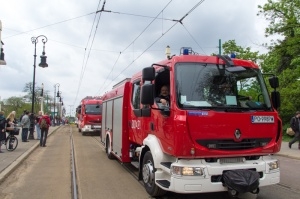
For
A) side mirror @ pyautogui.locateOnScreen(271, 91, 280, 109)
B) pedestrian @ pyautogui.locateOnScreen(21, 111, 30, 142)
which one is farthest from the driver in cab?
pedestrian @ pyautogui.locateOnScreen(21, 111, 30, 142)

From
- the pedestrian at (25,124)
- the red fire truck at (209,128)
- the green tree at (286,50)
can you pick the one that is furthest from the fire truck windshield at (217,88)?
the green tree at (286,50)

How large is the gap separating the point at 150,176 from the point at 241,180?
193 centimetres

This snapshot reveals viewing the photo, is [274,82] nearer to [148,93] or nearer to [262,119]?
[262,119]

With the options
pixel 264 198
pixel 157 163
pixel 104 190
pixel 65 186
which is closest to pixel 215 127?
pixel 157 163

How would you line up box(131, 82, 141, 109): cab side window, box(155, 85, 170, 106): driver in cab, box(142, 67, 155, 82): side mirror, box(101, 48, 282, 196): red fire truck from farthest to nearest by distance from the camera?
box(131, 82, 141, 109): cab side window → box(155, 85, 170, 106): driver in cab → box(142, 67, 155, 82): side mirror → box(101, 48, 282, 196): red fire truck

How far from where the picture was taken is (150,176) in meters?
7.29

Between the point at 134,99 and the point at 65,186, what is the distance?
9.00 ft

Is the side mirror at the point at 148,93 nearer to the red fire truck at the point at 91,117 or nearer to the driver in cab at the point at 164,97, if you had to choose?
the driver in cab at the point at 164,97

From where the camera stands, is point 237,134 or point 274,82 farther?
point 274,82

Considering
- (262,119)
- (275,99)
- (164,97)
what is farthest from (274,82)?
(164,97)

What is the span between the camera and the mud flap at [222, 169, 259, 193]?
6062mm

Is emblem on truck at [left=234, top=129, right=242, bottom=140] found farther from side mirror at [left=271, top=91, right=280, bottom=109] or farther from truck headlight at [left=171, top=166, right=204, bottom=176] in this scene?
side mirror at [left=271, top=91, right=280, bottom=109]

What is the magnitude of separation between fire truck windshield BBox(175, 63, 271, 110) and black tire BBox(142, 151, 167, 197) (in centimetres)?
158

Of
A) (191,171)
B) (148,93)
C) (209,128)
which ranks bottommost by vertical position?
(191,171)
